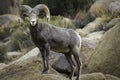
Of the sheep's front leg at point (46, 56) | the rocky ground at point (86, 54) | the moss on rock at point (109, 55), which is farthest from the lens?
the moss on rock at point (109, 55)

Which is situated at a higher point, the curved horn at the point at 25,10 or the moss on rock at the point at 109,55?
the curved horn at the point at 25,10

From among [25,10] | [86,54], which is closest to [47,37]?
[25,10]

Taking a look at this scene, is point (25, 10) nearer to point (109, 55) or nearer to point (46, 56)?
point (46, 56)

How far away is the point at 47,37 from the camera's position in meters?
14.4

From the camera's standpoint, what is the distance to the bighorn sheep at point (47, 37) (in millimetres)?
14164

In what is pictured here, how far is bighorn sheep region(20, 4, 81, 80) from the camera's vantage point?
14.2 m

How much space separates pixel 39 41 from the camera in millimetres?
14234

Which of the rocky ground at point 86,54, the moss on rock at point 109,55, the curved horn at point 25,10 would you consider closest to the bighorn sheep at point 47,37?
the curved horn at point 25,10

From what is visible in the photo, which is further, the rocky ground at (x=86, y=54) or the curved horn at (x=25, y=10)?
the rocky ground at (x=86, y=54)

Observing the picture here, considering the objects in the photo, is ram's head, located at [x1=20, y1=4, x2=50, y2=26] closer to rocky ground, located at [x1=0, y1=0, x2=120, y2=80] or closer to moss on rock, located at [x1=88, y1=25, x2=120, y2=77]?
rocky ground, located at [x1=0, y1=0, x2=120, y2=80]

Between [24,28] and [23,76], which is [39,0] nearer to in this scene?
[24,28]

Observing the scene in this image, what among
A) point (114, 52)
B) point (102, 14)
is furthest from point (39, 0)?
point (114, 52)

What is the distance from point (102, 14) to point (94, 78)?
25.3 meters

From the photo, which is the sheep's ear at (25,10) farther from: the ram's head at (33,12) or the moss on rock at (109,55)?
the moss on rock at (109,55)
